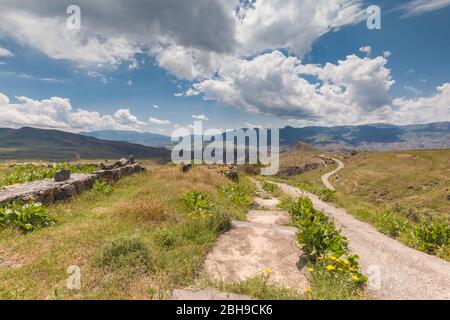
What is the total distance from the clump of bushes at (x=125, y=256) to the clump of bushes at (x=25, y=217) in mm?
4121

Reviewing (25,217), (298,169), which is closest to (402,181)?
(298,169)

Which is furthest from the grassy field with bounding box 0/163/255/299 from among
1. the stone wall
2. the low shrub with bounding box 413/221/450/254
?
the low shrub with bounding box 413/221/450/254

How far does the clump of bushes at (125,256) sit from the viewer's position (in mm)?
6088

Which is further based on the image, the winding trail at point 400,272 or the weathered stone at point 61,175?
the weathered stone at point 61,175

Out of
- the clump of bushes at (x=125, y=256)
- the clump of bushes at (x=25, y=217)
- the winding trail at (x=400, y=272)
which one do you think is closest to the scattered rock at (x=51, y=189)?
the clump of bushes at (x=25, y=217)

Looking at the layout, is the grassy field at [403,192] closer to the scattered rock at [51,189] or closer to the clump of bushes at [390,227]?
the clump of bushes at [390,227]

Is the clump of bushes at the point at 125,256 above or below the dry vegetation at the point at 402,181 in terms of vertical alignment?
above

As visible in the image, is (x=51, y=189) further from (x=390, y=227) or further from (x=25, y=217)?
(x=390, y=227)

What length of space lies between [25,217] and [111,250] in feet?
15.5

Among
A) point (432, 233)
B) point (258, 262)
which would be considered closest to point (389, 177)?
point (432, 233)

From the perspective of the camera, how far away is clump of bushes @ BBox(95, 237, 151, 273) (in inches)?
240

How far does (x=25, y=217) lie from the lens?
8.88 m

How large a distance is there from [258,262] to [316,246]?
71.7 inches
